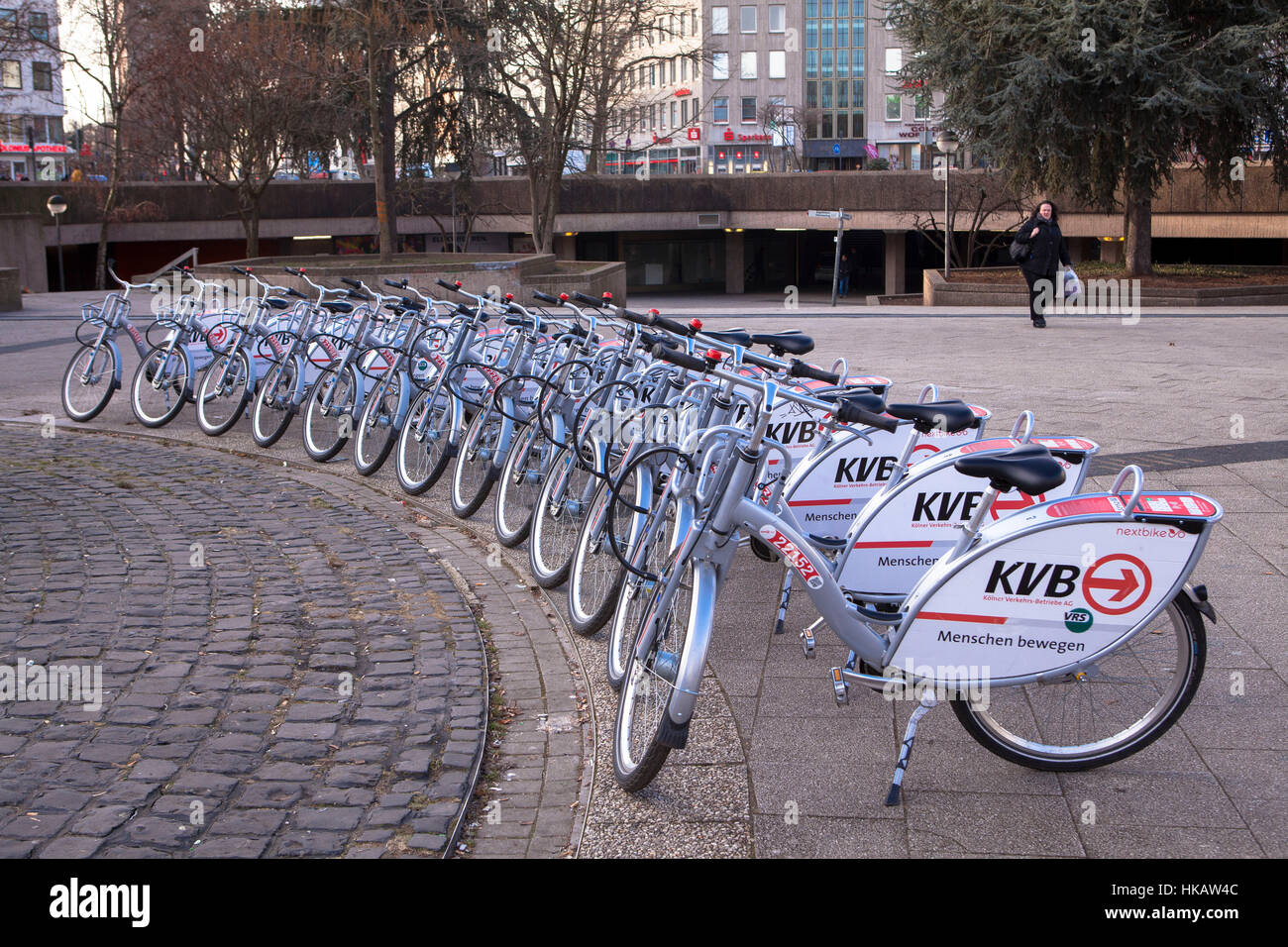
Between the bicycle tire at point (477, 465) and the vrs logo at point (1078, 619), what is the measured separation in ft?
13.0

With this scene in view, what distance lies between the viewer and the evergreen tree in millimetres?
21344

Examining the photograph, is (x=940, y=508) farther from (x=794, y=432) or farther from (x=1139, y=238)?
(x=1139, y=238)

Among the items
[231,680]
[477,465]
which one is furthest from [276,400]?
[231,680]

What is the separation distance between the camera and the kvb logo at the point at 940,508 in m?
4.58

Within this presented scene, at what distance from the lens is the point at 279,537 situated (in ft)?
23.1

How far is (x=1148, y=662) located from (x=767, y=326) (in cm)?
1532

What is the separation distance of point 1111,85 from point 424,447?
18164 mm

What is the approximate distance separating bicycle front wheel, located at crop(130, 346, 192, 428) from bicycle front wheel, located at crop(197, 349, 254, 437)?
22 centimetres

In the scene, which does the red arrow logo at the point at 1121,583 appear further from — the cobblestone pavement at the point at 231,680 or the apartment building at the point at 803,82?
the apartment building at the point at 803,82

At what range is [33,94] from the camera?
66.3m

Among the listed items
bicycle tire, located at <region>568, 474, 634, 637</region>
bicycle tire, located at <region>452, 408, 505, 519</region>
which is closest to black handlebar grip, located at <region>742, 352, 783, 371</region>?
bicycle tire, located at <region>568, 474, 634, 637</region>

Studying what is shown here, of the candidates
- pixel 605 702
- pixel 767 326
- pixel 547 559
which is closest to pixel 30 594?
pixel 547 559

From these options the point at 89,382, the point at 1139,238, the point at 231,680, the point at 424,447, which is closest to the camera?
the point at 231,680
